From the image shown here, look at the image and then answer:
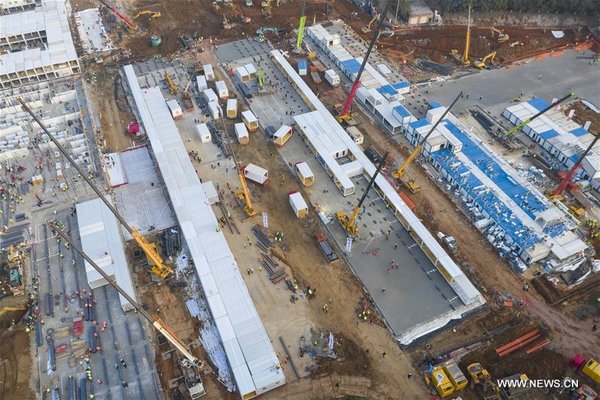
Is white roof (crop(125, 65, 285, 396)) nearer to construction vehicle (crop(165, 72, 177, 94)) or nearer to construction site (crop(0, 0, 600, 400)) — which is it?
construction site (crop(0, 0, 600, 400))

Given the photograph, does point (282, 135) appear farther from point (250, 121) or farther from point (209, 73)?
point (209, 73)

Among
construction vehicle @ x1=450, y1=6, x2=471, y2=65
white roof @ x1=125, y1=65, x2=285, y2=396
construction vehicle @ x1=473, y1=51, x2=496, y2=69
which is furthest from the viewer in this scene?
construction vehicle @ x1=450, y1=6, x2=471, y2=65

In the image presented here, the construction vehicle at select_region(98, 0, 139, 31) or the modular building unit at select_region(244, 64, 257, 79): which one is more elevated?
the construction vehicle at select_region(98, 0, 139, 31)

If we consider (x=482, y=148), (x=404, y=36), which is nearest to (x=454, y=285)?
(x=482, y=148)

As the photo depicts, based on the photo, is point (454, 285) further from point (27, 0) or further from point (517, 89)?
point (27, 0)

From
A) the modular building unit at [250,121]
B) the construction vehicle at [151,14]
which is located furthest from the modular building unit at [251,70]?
the construction vehicle at [151,14]

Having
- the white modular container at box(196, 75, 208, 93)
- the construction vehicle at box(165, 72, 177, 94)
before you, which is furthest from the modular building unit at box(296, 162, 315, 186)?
the construction vehicle at box(165, 72, 177, 94)
